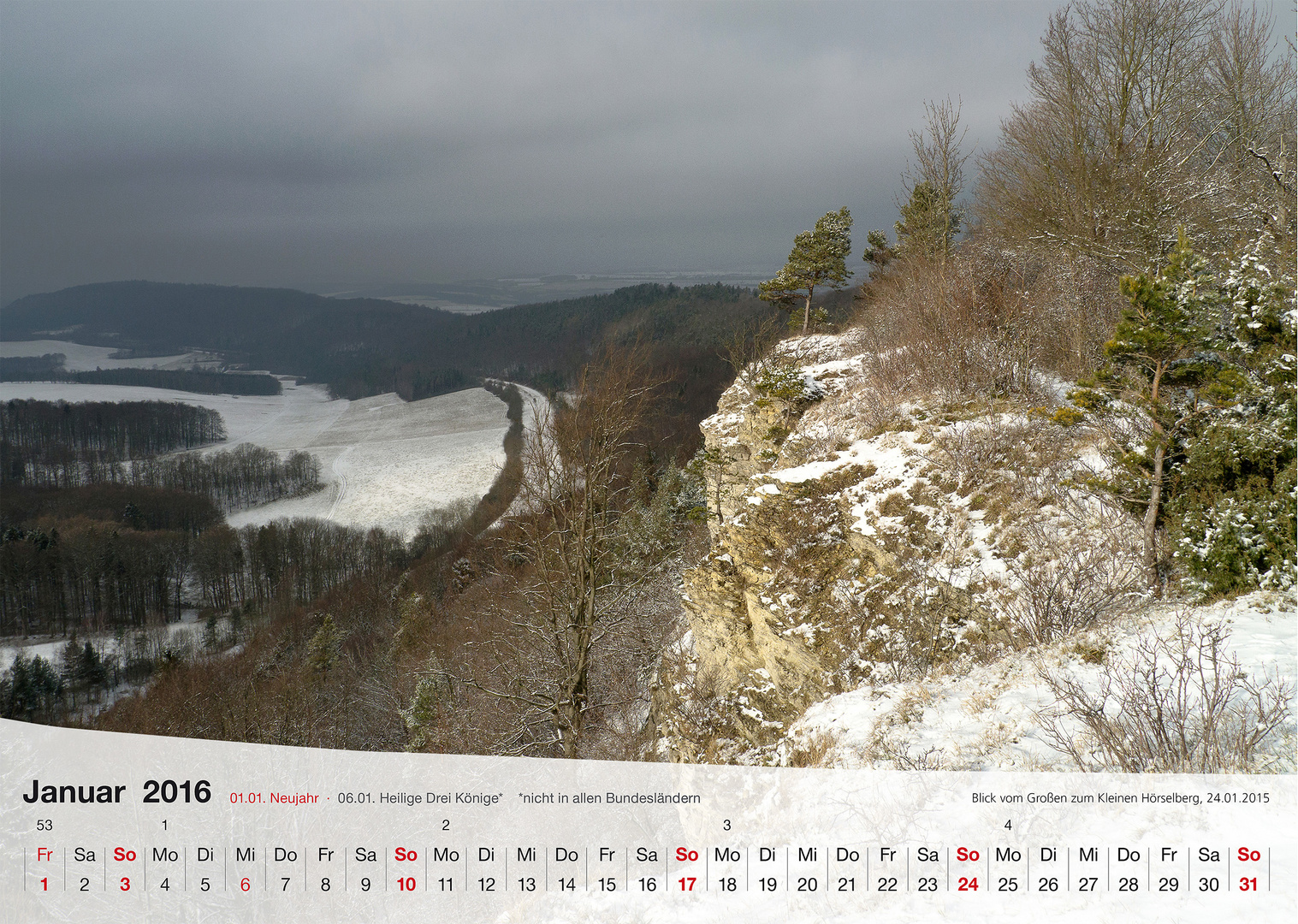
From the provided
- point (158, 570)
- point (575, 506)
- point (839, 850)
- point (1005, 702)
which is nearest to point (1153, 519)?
point (1005, 702)

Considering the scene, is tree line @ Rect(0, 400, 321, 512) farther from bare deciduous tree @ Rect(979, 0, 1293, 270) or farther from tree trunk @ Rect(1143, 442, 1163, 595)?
tree trunk @ Rect(1143, 442, 1163, 595)

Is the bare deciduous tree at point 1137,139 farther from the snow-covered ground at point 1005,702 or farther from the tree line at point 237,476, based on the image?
the tree line at point 237,476

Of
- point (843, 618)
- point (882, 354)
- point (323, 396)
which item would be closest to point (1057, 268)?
→ point (882, 354)

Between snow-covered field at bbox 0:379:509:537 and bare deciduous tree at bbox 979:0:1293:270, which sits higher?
bare deciduous tree at bbox 979:0:1293:270

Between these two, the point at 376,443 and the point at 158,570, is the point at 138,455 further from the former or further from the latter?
the point at 158,570

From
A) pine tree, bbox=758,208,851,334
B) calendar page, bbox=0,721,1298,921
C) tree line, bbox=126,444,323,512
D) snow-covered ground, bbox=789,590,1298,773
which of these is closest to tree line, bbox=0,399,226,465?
tree line, bbox=126,444,323,512

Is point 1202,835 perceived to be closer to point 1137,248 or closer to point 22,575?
point 1137,248
